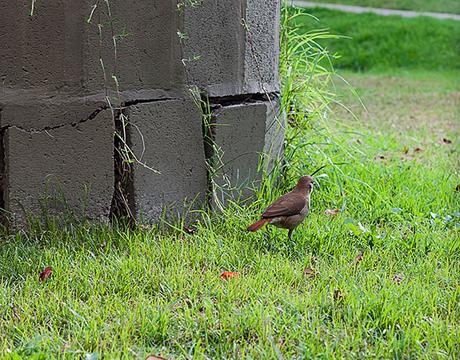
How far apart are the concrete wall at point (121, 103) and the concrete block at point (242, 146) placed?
0.01 m

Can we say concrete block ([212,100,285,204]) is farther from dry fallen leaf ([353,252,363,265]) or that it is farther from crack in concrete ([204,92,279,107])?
dry fallen leaf ([353,252,363,265])

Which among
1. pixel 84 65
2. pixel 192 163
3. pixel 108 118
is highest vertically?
pixel 84 65

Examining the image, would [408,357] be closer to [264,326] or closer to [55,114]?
[264,326]

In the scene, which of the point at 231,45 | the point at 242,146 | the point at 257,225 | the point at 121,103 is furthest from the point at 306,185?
the point at 121,103

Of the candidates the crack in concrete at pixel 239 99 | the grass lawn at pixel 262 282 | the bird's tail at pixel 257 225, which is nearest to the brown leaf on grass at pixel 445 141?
the grass lawn at pixel 262 282

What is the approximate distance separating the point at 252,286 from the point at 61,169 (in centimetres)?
120

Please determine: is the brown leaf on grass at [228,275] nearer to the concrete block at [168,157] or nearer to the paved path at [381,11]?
the concrete block at [168,157]

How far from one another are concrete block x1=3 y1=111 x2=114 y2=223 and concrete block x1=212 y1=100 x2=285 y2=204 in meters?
0.67

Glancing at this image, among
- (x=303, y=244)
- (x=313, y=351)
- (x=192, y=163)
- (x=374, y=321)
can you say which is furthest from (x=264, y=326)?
(x=192, y=163)

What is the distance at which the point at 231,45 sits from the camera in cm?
453

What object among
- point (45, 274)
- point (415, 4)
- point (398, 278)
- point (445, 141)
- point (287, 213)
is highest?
point (415, 4)

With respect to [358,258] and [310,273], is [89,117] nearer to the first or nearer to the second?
[310,273]

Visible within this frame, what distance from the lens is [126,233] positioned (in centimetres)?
413

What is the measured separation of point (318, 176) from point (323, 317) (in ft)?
6.47
